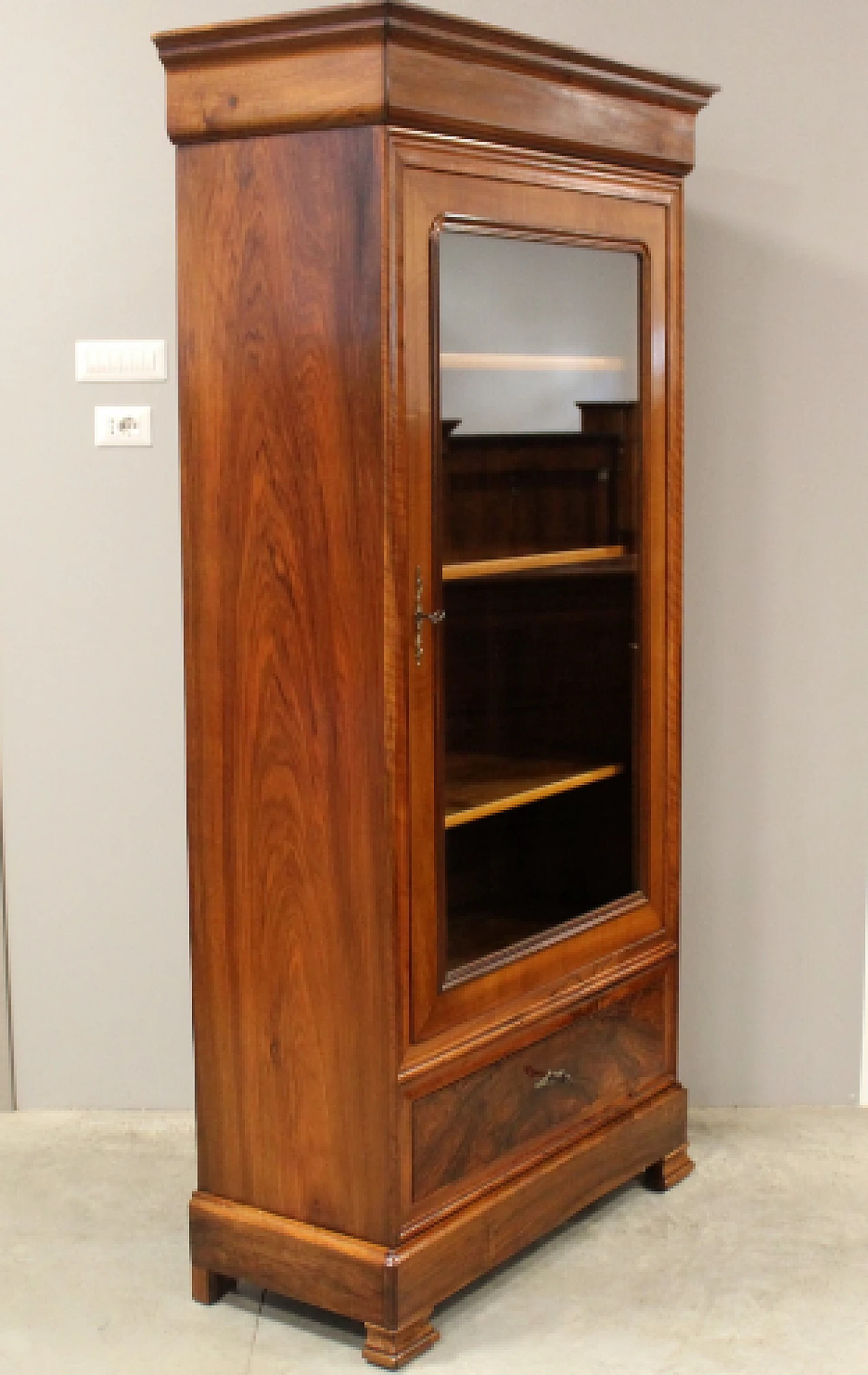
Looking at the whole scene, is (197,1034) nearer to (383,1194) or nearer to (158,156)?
(383,1194)

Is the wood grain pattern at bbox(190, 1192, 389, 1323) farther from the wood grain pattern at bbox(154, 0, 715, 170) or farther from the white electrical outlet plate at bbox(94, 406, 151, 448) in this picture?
the wood grain pattern at bbox(154, 0, 715, 170)

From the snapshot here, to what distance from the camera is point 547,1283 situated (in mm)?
2580

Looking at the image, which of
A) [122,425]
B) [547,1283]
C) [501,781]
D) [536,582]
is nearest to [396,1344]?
[547,1283]

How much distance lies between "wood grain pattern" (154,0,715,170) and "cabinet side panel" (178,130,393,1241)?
0.15ft

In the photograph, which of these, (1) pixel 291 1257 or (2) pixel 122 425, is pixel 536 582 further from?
(1) pixel 291 1257

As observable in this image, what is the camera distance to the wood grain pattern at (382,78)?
2152 millimetres

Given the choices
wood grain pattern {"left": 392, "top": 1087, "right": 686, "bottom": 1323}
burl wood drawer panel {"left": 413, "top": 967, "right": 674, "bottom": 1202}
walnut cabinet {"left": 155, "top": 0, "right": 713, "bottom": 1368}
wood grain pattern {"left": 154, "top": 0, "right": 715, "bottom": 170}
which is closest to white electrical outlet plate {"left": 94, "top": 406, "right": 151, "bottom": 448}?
walnut cabinet {"left": 155, "top": 0, "right": 713, "bottom": 1368}

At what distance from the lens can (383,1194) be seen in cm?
235

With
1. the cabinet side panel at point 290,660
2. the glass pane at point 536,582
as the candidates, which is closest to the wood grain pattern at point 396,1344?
the cabinet side panel at point 290,660

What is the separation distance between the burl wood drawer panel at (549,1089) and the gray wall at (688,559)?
1.33ft

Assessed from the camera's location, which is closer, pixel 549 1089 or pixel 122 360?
pixel 549 1089

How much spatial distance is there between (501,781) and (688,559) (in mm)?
791

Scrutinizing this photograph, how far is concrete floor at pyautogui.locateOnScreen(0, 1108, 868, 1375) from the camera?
2.38 meters

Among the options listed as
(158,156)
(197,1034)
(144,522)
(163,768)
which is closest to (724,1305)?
(197,1034)
